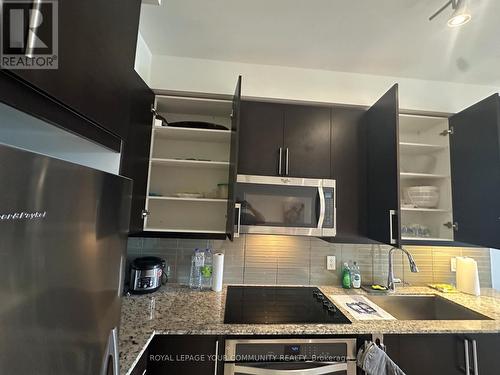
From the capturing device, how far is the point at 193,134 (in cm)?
174

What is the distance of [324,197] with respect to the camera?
5.16 feet

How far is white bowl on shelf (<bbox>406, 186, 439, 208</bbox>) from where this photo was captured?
179 cm

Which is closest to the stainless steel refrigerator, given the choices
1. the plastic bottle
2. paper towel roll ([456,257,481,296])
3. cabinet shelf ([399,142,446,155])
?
the plastic bottle

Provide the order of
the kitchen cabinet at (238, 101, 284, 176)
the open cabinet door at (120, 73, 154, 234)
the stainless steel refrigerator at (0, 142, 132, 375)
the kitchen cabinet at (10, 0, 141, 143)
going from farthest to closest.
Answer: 1. the kitchen cabinet at (238, 101, 284, 176)
2. the open cabinet door at (120, 73, 154, 234)
3. the kitchen cabinet at (10, 0, 141, 143)
4. the stainless steel refrigerator at (0, 142, 132, 375)

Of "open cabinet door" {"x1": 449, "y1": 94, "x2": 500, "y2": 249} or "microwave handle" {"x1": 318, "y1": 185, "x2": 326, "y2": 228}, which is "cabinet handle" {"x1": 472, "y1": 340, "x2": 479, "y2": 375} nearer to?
"open cabinet door" {"x1": 449, "y1": 94, "x2": 500, "y2": 249}

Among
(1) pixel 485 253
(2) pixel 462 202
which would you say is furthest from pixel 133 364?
(1) pixel 485 253

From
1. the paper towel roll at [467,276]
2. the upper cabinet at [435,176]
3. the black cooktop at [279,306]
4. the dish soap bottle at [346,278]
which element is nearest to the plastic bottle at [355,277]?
the dish soap bottle at [346,278]

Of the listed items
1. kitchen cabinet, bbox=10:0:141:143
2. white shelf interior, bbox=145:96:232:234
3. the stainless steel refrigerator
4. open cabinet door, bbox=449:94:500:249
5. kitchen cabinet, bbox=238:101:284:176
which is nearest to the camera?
the stainless steel refrigerator

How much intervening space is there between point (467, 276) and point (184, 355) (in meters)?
2.10

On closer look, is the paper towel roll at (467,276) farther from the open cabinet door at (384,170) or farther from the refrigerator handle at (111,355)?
the refrigerator handle at (111,355)

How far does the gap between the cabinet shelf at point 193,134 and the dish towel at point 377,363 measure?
5.08 feet

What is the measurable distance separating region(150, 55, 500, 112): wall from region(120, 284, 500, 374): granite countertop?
1447 mm

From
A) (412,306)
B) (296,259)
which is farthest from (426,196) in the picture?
(296,259)

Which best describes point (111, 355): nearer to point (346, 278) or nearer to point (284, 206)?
point (284, 206)
